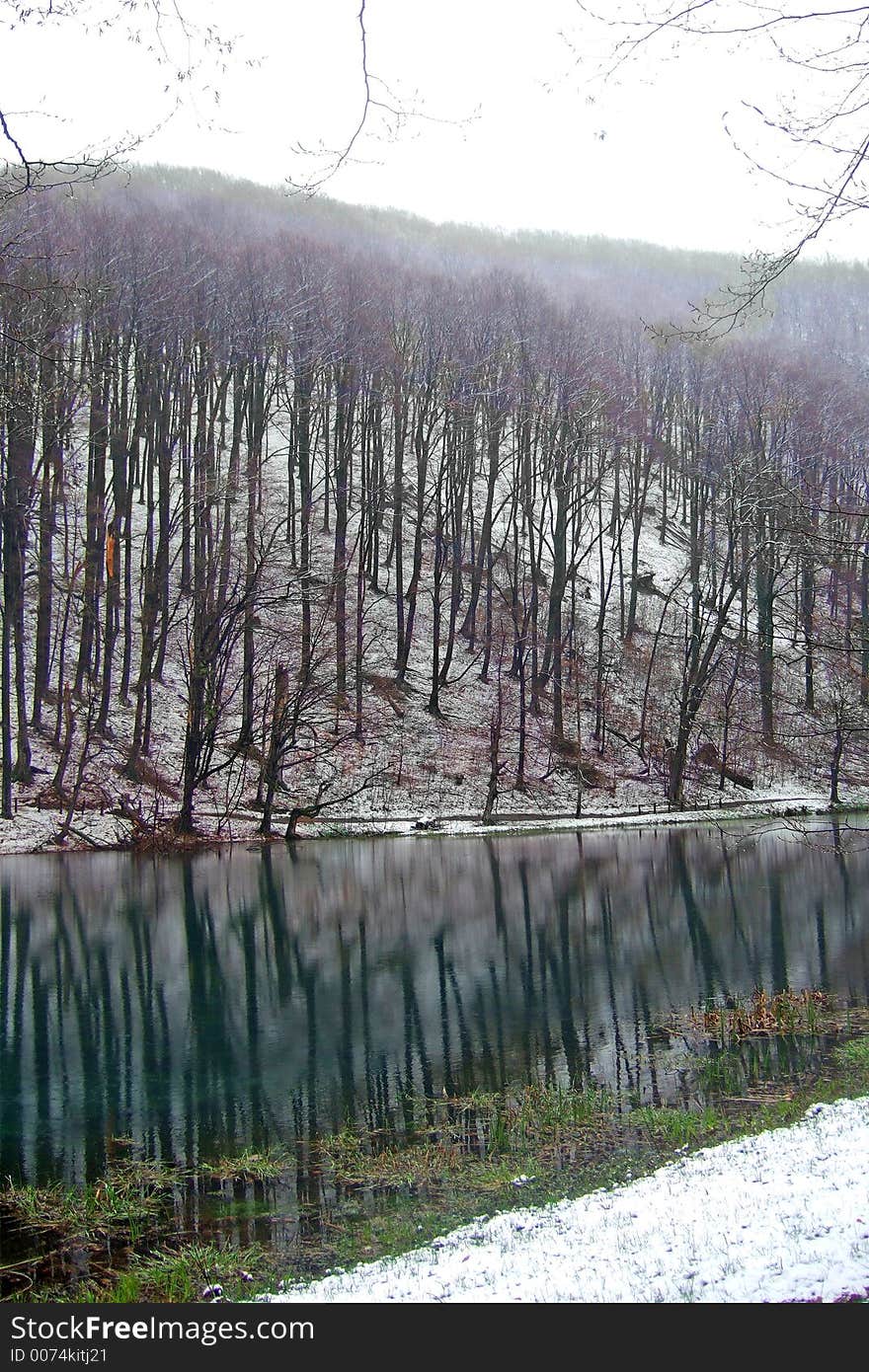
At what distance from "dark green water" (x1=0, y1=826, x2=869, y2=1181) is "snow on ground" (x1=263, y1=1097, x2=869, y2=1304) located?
2739mm

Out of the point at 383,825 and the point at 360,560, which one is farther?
the point at 360,560

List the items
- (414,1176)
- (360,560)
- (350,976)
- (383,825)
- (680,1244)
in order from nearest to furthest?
(680,1244) < (414,1176) < (350,976) < (383,825) < (360,560)

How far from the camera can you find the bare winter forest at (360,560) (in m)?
29.3

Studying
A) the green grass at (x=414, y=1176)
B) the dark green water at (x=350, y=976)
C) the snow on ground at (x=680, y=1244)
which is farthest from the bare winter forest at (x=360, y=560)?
the snow on ground at (x=680, y=1244)

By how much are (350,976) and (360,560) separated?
23.5m

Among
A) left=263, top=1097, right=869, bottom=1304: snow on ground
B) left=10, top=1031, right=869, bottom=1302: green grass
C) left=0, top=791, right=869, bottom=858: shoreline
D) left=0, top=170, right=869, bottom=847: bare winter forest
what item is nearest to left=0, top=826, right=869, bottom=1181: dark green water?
left=10, top=1031, right=869, bottom=1302: green grass

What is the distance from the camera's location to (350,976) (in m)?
14.7

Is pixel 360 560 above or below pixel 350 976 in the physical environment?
above

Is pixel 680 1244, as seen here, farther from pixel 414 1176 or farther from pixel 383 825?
pixel 383 825

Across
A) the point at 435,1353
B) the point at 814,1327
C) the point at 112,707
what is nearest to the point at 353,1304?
the point at 435,1353

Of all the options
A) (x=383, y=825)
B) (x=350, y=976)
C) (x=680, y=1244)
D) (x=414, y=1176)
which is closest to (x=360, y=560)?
(x=383, y=825)

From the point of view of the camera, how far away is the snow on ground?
4.54m

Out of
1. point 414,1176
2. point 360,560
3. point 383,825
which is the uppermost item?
point 360,560

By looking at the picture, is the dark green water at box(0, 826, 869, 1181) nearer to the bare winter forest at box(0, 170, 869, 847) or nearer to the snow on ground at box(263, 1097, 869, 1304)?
the snow on ground at box(263, 1097, 869, 1304)
